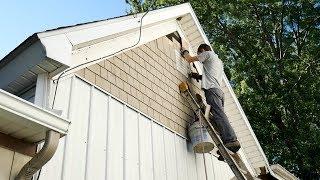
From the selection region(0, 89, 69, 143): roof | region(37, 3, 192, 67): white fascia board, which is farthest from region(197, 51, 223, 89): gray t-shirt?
region(0, 89, 69, 143): roof

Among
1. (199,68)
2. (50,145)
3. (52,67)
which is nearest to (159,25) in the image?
(199,68)

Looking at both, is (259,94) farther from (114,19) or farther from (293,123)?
(114,19)

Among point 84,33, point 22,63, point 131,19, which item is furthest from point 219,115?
point 22,63

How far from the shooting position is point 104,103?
4699 millimetres

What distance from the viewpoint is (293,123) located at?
1666cm

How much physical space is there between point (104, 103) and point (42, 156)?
1681 mm

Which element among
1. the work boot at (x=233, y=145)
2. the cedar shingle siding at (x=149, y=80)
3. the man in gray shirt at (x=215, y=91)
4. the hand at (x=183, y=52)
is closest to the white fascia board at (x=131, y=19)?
the cedar shingle siding at (x=149, y=80)

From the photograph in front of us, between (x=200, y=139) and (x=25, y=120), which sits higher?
(x=200, y=139)

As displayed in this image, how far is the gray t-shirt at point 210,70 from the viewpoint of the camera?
6691 millimetres

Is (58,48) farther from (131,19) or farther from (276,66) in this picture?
(276,66)

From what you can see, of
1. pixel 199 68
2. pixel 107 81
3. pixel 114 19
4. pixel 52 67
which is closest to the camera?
pixel 52 67

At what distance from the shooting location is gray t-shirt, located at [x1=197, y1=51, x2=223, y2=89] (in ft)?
22.0

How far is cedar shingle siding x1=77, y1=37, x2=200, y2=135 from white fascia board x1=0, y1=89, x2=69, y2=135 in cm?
144

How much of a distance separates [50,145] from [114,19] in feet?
8.59
